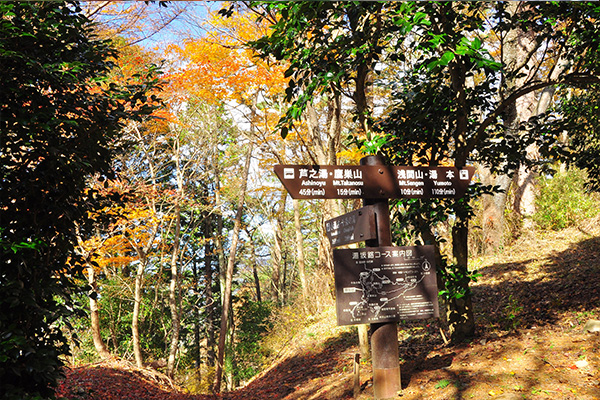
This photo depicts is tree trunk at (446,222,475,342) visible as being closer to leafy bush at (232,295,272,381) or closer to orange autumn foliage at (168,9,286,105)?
orange autumn foliage at (168,9,286,105)

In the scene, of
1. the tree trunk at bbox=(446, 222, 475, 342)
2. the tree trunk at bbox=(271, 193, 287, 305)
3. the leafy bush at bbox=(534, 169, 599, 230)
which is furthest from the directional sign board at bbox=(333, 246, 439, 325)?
the tree trunk at bbox=(271, 193, 287, 305)

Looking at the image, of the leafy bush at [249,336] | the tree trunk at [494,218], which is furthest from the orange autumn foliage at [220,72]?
the leafy bush at [249,336]

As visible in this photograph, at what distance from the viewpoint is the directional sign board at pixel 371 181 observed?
16.0 feet

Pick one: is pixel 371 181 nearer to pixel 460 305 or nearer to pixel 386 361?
pixel 386 361

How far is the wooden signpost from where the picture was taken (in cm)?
488

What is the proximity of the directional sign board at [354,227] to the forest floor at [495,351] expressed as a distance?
1817mm

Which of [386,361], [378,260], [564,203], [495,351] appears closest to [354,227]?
[378,260]

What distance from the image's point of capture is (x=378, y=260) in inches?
197

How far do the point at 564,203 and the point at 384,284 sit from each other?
9.55m

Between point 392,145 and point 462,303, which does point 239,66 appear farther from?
point 462,303

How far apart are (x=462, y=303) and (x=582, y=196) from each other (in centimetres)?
809

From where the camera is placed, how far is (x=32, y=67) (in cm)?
416

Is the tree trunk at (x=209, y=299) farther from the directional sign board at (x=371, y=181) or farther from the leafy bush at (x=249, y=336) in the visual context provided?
the directional sign board at (x=371, y=181)

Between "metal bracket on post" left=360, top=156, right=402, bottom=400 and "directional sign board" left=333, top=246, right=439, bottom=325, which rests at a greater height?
"directional sign board" left=333, top=246, right=439, bottom=325
